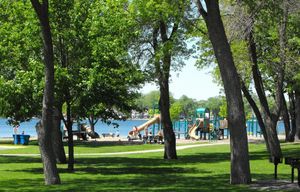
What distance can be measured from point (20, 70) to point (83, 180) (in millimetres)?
5261

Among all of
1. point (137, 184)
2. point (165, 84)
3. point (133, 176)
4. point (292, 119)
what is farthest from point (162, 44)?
point (292, 119)

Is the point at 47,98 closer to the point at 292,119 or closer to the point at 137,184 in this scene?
the point at 137,184

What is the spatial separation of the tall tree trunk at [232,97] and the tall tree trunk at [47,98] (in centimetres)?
415

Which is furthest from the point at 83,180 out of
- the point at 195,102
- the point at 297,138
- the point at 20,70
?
the point at 195,102

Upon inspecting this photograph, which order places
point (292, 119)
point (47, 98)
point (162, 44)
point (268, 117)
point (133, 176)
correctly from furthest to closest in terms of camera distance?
point (292, 119), point (162, 44), point (268, 117), point (133, 176), point (47, 98)

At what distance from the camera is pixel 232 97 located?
1380cm

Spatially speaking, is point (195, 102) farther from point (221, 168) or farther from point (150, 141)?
point (221, 168)

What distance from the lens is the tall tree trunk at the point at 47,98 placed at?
1442 centimetres

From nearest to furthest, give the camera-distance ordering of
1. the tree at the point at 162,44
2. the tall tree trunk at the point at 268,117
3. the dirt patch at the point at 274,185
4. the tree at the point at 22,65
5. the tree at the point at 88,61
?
the dirt patch at the point at 274,185 < the tree at the point at 22,65 < the tree at the point at 88,61 < the tall tree trunk at the point at 268,117 < the tree at the point at 162,44

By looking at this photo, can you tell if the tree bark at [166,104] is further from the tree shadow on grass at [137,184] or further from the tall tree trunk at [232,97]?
the tall tree trunk at [232,97]

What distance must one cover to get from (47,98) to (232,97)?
472 cm

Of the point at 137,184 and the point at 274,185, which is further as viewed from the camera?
the point at 137,184

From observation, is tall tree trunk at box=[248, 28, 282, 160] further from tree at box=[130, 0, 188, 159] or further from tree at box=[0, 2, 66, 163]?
tree at box=[0, 2, 66, 163]

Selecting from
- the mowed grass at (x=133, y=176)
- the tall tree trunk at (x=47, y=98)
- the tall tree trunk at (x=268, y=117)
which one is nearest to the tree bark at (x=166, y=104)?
the mowed grass at (x=133, y=176)
